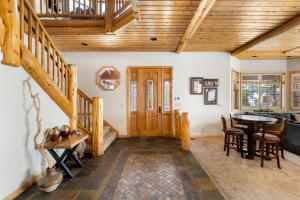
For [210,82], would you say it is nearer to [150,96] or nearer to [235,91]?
[235,91]

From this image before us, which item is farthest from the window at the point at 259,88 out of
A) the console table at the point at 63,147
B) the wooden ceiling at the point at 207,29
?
the console table at the point at 63,147

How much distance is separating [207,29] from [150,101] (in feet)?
9.59

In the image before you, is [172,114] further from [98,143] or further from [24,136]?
[24,136]

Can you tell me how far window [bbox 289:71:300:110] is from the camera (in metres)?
6.95

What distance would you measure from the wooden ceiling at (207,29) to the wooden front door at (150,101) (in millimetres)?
833

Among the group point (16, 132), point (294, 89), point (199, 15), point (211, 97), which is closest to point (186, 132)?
point (211, 97)

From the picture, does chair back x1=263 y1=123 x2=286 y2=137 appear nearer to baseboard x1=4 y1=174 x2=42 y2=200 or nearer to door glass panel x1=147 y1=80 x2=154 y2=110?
door glass panel x1=147 y1=80 x2=154 y2=110

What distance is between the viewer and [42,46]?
2.81 m

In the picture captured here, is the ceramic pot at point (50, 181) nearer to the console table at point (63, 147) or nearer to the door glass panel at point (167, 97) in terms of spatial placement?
the console table at point (63, 147)

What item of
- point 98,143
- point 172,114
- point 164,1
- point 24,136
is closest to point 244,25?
point 164,1

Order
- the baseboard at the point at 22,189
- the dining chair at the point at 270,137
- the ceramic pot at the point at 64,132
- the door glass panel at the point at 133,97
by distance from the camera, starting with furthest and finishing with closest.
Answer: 1. the door glass panel at the point at 133,97
2. the dining chair at the point at 270,137
3. the ceramic pot at the point at 64,132
4. the baseboard at the point at 22,189

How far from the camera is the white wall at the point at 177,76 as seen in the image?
6.11 meters

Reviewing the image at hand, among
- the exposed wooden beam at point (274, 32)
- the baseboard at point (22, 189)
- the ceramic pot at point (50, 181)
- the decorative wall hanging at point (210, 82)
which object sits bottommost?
the baseboard at point (22, 189)

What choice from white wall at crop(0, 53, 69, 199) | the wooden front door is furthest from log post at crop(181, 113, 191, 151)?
white wall at crop(0, 53, 69, 199)
